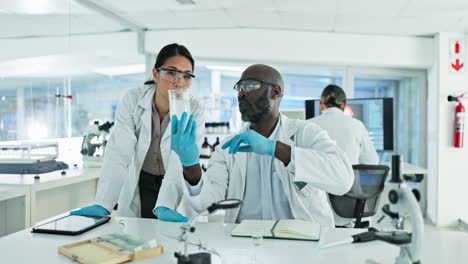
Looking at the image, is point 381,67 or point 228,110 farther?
point 381,67

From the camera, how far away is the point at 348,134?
A: 122 inches

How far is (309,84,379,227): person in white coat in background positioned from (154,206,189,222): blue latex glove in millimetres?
1816

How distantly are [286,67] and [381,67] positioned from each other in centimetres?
136

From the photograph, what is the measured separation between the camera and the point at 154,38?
5.47 metres

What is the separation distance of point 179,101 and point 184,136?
152mm

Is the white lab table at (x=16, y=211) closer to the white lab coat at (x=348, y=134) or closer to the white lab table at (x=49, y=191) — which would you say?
the white lab table at (x=49, y=191)

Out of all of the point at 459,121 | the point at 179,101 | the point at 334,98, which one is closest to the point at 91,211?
the point at 179,101

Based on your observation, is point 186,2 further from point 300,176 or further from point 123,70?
point 300,176

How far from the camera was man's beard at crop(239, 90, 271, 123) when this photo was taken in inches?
69.9

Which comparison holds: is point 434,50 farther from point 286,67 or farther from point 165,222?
point 165,222

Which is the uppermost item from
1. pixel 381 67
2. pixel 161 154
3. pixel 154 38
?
pixel 154 38

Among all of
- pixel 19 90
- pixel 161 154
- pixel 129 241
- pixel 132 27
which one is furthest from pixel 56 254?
pixel 132 27

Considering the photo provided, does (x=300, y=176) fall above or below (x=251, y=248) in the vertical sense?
above

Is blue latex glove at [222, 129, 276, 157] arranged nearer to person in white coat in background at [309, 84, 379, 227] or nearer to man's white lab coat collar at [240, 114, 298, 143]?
man's white lab coat collar at [240, 114, 298, 143]
